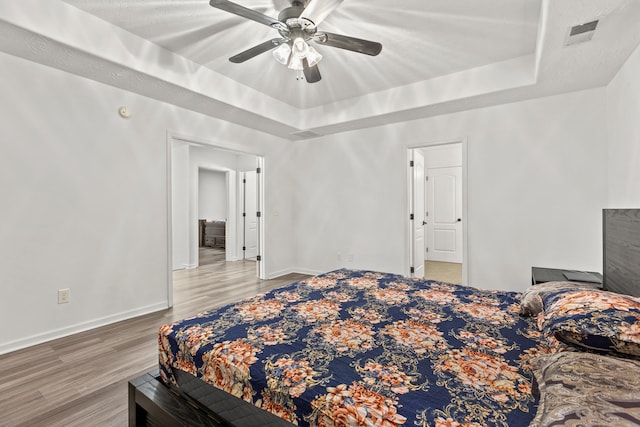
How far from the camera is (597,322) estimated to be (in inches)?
42.9

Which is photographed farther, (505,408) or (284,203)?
(284,203)

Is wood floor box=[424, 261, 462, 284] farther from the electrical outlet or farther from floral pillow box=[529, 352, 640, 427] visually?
the electrical outlet

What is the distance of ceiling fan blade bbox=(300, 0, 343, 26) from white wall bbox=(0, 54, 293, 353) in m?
2.26

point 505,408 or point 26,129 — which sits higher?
point 26,129

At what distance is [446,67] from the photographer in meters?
3.28

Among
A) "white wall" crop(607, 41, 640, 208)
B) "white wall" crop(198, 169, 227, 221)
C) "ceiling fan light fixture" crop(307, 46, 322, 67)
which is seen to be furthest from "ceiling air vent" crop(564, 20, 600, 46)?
"white wall" crop(198, 169, 227, 221)

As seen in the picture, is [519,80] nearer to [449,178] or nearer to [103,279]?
[449,178]

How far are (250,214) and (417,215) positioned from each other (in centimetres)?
393

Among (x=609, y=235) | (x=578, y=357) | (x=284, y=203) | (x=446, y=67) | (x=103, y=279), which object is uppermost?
(x=446, y=67)

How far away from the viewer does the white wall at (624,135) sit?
7.52 feet

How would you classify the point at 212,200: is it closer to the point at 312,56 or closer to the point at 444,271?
the point at 444,271

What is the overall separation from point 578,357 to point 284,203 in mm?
4572

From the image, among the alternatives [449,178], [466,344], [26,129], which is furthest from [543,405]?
[449,178]

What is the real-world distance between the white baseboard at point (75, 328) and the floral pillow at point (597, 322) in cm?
362
